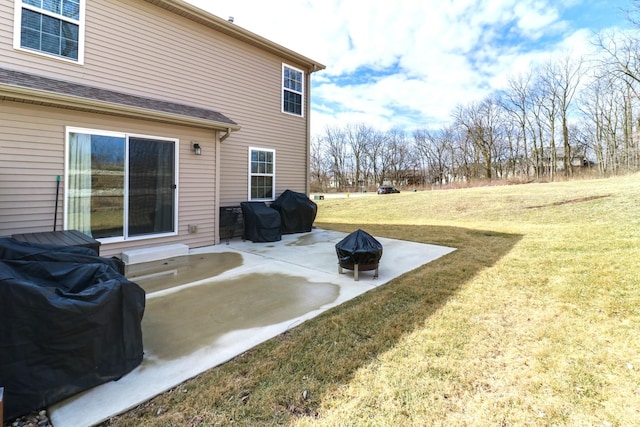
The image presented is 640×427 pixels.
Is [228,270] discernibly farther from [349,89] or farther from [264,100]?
[349,89]

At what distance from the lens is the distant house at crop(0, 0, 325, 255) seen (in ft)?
15.3

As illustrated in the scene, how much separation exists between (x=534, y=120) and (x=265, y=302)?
38.4 metres

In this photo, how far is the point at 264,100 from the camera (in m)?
8.61

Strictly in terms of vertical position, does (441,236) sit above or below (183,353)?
above

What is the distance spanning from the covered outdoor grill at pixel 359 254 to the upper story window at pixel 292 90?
591cm

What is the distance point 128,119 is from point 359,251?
471 centimetres

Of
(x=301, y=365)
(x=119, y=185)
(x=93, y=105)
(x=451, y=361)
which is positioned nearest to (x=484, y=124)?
(x=119, y=185)

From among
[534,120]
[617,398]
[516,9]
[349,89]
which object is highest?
[349,89]

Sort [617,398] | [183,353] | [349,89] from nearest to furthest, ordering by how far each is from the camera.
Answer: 1. [617,398]
2. [183,353]
3. [349,89]

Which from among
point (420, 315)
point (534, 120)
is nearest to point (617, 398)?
point (420, 315)

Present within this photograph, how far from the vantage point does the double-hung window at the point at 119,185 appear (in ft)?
16.5

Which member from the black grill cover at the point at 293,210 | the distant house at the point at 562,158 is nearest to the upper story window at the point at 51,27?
the black grill cover at the point at 293,210

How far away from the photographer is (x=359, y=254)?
440 cm

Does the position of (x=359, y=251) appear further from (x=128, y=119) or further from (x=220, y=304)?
(x=128, y=119)
